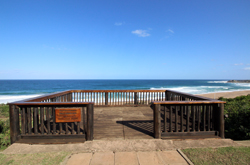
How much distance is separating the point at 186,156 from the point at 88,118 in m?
2.16

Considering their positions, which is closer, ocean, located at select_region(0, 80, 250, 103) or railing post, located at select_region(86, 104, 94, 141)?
railing post, located at select_region(86, 104, 94, 141)

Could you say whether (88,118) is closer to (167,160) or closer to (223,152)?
(167,160)

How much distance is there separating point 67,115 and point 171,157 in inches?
92.9

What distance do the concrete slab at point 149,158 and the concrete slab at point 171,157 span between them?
0.09m

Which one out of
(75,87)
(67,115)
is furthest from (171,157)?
(75,87)

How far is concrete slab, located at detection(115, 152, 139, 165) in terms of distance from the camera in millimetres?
2333

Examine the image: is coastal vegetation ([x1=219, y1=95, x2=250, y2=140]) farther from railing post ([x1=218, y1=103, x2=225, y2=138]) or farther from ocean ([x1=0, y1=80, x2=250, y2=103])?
ocean ([x1=0, y1=80, x2=250, y2=103])

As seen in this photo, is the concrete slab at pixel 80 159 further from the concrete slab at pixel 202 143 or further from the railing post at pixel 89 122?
the concrete slab at pixel 202 143

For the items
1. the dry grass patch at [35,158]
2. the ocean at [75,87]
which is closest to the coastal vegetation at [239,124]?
the dry grass patch at [35,158]

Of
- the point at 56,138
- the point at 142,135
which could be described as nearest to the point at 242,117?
the point at 142,135

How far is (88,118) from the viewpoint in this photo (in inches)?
126

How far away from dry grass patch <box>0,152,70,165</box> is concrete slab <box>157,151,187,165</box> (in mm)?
1796

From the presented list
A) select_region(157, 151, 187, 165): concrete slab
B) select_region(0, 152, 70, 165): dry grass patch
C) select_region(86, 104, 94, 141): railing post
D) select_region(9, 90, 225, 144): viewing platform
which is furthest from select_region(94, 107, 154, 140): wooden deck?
select_region(0, 152, 70, 165): dry grass patch

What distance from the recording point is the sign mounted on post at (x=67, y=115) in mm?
3148
